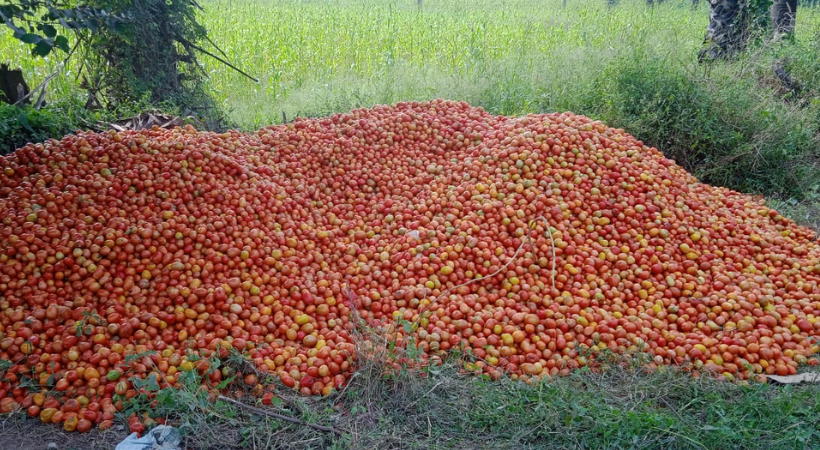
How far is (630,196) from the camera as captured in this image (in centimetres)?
372

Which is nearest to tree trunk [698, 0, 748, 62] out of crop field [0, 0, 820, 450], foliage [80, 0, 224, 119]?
crop field [0, 0, 820, 450]

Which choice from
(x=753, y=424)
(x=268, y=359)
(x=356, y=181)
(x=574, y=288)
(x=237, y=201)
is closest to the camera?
(x=753, y=424)

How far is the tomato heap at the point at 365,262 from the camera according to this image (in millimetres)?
2646

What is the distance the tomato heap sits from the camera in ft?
8.68

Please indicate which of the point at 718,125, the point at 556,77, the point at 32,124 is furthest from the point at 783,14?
the point at 32,124

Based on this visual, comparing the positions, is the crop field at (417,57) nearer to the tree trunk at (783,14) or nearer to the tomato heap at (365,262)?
the tree trunk at (783,14)

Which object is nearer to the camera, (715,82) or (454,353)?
(454,353)

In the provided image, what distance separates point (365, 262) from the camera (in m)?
3.36

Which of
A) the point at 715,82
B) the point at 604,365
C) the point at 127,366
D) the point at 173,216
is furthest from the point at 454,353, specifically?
the point at 715,82

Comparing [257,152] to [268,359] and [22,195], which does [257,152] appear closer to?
[22,195]

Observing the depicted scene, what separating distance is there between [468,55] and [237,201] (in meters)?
5.64

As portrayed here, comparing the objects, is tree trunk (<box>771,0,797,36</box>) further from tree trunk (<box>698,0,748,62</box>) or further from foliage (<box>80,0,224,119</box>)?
foliage (<box>80,0,224,119</box>)

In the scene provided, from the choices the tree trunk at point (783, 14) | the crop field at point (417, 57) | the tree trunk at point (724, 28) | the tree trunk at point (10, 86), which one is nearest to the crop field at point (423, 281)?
the tree trunk at point (10, 86)

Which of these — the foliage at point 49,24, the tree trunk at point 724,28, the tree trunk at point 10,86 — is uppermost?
the foliage at point 49,24
